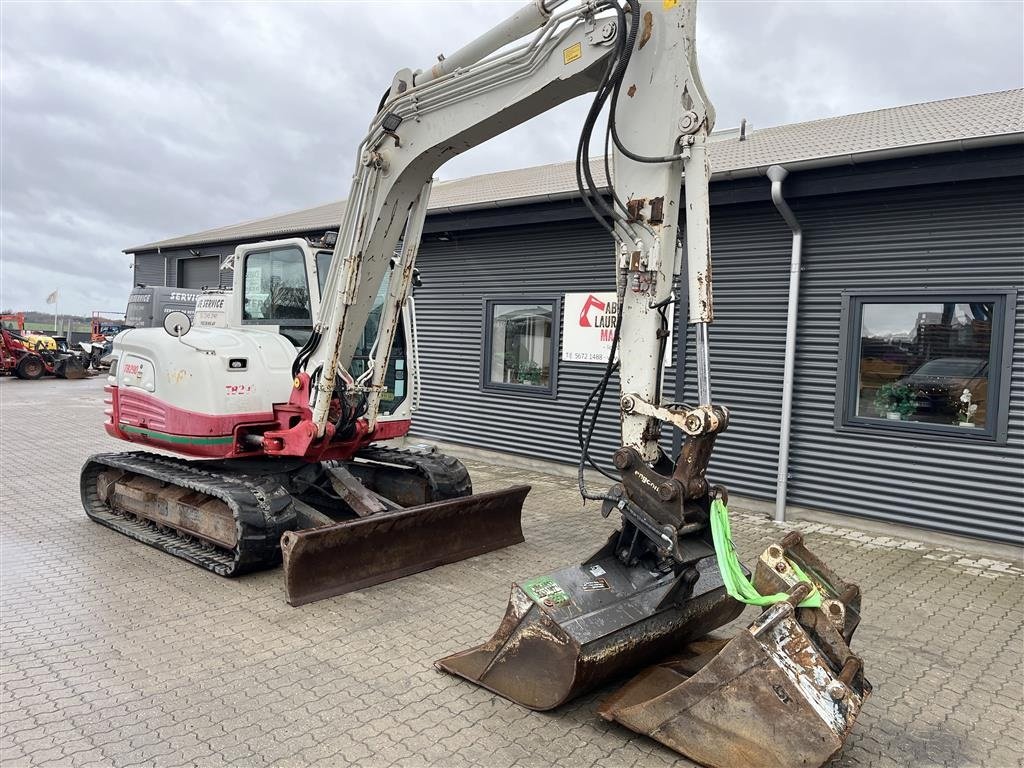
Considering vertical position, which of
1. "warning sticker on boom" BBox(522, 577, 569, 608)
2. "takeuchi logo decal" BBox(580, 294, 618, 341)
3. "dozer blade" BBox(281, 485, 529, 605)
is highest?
"takeuchi logo decal" BBox(580, 294, 618, 341)

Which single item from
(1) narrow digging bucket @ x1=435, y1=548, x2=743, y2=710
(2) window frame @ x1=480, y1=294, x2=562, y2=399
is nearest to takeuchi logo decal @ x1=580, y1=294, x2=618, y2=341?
(2) window frame @ x1=480, y1=294, x2=562, y2=399

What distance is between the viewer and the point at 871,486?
23.3ft

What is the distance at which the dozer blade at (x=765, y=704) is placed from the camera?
280 cm

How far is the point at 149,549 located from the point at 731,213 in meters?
6.66

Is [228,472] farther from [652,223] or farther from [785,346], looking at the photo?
[785,346]

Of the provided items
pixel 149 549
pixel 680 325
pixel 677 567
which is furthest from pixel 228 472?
pixel 680 325

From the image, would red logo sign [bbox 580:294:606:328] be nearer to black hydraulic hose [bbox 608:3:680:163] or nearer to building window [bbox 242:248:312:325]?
building window [bbox 242:248:312:325]

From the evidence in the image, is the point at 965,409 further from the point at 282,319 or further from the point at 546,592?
the point at 282,319

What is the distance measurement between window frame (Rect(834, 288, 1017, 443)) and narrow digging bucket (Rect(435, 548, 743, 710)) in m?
4.06

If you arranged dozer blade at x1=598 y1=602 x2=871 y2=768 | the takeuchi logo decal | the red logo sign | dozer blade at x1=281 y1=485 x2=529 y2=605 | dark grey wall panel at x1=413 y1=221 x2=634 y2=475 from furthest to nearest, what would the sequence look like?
dark grey wall panel at x1=413 y1=221 x2=634 y2=475 < the red logo sign < the takeuchi logo decal < dozer blade at x1=281 y1=485 x2=529 y2=605 < dozer blade at x1=598 y1=602 x2=871 y2=768

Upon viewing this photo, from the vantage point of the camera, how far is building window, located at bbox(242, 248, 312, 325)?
599 centimetres

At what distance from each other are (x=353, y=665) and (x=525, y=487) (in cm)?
260

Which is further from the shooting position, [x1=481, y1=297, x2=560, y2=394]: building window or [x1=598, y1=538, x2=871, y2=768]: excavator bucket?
[x1=481, y1=297, x2=560, y2=394]: building window

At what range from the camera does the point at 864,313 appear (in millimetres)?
7188
